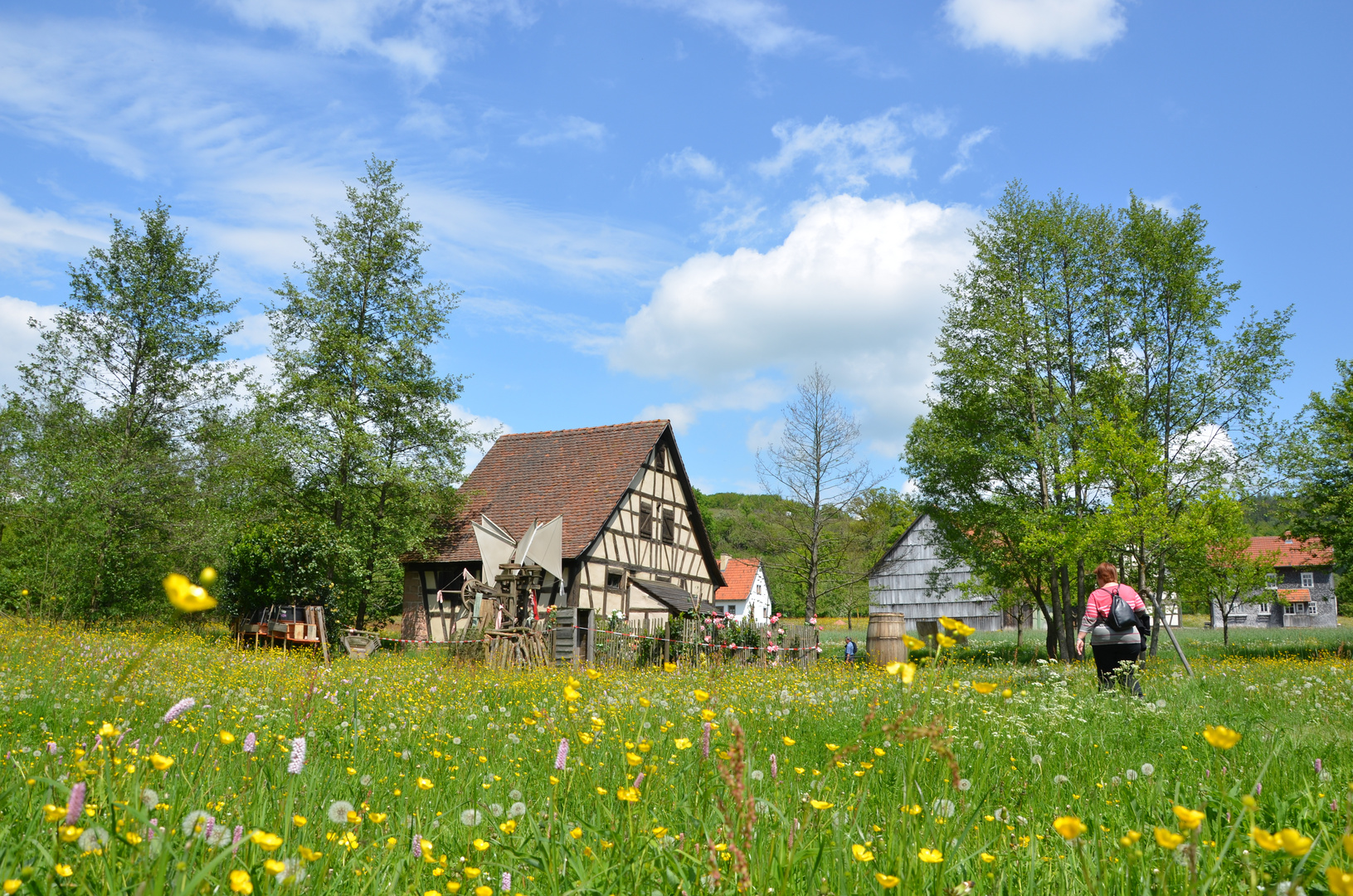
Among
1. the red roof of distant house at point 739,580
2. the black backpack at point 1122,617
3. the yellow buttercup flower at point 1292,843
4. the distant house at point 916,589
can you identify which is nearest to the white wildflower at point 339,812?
the yellow buttercup flower at point 1292,843

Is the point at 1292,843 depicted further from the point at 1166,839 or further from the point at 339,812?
the point at 339,812

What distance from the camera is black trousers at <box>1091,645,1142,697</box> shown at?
27.6ft

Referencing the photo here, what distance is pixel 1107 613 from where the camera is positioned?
353 inches

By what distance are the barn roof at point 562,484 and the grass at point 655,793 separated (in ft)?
60.1

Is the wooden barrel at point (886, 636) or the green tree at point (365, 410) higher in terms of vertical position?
the green tree at point (365, 410)

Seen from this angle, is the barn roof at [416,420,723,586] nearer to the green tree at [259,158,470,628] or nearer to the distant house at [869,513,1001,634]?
the green tree at [259,158,470,628]

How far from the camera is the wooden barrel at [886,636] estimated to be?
885 inches

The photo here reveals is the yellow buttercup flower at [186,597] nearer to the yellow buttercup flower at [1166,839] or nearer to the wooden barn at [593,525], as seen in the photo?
the yellow buttercup flower at [1166,839]

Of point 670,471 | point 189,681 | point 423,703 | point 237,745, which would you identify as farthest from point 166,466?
point 237,745

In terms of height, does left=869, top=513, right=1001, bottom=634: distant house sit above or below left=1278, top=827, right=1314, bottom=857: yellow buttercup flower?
below

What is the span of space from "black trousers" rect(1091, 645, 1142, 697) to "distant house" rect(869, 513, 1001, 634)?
43.2m

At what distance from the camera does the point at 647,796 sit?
267cm

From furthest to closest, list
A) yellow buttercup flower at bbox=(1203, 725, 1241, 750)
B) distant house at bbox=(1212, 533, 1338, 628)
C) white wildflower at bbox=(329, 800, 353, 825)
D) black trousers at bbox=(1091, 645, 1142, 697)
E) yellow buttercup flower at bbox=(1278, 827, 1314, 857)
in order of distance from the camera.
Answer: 1. distant house at bbox=(1212, 533, 1338, 628)
2. black trousers at bbox=(1091, 645, 1142, 697)
3. white wildflower at bbox=(329, 800, 353, 825)
4. yellow buttercup flower at bbox=(1203, 725, 1241, 750)
5. yellow buttercup flower at bbox=(1278, 827, 1314, 857)

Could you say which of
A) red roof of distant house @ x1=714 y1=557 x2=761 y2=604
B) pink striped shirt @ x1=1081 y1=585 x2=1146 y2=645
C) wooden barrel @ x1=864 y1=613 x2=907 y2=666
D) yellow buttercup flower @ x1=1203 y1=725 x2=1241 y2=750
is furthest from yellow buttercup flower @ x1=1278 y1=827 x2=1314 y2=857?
red roof of distant house @ x1=714 y1=557 x2=761 y2=604
